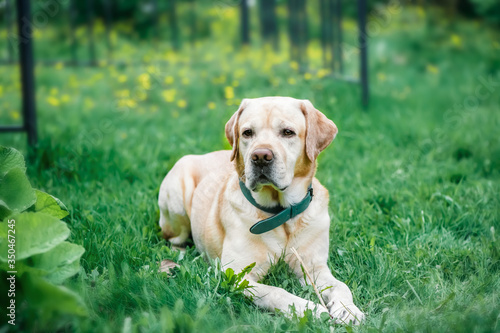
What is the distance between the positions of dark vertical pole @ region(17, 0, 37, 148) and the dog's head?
2.95 metres

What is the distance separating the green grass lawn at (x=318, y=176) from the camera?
2396 millimetres

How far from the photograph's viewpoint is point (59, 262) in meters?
2.07

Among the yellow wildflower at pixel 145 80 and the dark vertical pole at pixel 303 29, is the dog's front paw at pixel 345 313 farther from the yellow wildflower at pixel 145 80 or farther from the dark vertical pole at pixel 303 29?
the dark vertical pole at pixel 303 29

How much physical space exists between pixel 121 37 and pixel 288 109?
28.8ft

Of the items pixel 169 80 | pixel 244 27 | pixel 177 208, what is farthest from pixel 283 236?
pixel 244 27

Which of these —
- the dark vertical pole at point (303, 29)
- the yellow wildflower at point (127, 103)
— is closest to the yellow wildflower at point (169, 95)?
the yellow wildflower at point (127, 103)

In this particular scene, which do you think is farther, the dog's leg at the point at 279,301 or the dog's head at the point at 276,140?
the dog's head at the point at 276,140

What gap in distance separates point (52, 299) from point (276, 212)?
1.37 metres

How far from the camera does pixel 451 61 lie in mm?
9750

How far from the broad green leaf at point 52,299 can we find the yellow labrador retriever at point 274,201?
1.01 metres

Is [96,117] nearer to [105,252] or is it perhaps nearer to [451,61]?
[105,252]

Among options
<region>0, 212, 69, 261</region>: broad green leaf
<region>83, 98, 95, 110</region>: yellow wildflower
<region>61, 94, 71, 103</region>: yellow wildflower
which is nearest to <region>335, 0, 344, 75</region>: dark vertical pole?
<region>83, 98, 95, 110</region>: yellow wildflower

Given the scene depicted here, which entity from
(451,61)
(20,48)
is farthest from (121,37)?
(451,61)

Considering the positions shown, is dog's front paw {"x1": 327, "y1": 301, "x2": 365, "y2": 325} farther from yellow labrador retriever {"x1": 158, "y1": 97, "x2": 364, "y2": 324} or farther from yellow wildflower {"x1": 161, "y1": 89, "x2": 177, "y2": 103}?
yellow wildflower {"x1": 161, "y1": 89, "x2": 177, "y2": 103}
